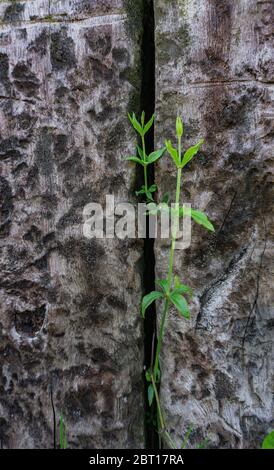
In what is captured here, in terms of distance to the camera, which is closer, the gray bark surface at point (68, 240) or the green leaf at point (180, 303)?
the green leaf at point (180, 303)

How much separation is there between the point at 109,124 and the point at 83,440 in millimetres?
1157

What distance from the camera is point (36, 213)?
1.89 metres

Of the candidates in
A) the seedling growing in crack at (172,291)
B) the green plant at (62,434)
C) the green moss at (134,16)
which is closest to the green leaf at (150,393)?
the seedling growing in crack at (172,291)

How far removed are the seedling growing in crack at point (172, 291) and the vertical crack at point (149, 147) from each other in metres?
0.08

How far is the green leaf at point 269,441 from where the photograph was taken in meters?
1.66

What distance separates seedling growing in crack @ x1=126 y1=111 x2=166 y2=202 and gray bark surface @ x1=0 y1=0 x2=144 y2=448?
0.05m

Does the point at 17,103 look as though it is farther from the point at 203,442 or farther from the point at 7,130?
the point at 203,442

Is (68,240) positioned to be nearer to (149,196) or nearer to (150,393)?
(149,196)

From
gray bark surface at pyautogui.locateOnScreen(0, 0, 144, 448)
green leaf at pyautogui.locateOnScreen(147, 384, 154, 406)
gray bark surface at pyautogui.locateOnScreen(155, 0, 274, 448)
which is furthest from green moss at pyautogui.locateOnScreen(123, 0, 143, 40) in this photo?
green leaf at pyautogui.locateOnScreen(147, 384, 154, 406)

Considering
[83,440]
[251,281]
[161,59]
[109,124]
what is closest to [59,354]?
[83,440]

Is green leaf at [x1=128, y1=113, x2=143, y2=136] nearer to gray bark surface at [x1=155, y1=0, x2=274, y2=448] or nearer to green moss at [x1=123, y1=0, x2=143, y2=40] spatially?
gray bark surface at [x1=155, y1=0, x2=274, y2=448]

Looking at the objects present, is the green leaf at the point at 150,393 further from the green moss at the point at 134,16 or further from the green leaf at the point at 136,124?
the green moss at the point at 134,16

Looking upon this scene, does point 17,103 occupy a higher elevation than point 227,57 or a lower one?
lower

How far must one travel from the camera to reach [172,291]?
5.45 feet
